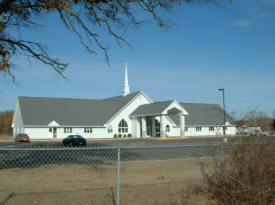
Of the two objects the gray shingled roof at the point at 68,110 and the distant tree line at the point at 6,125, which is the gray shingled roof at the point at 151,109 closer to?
the gray shingled roof at the point at 68,110

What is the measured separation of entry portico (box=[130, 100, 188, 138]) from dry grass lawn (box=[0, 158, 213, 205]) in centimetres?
3274

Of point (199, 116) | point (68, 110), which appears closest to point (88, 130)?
point (68, 110)

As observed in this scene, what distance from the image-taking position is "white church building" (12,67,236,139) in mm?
44844

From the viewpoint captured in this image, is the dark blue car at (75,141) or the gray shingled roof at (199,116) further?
the gray shingled roof at (199,116)

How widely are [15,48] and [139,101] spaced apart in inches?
1633

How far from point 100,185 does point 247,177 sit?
4538mm

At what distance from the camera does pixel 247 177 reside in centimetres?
577

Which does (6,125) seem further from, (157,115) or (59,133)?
(157,115)

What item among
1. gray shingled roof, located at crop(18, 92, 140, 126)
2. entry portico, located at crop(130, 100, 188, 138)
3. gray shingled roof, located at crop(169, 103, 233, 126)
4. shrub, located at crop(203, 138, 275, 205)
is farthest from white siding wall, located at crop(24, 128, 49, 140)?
shrub, located at crop(203, 138, 275, 205)

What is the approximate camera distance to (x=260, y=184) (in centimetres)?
563

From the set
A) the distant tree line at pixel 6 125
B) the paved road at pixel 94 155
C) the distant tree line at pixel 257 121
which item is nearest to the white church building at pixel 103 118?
the distant tree line at pixel 6 125

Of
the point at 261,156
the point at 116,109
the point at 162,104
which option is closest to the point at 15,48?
the point at 261,156

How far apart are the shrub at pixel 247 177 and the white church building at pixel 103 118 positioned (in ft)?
126

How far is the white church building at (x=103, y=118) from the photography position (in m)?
44.8
